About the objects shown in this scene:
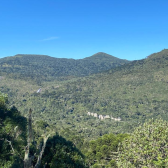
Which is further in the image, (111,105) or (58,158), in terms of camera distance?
(111,105)

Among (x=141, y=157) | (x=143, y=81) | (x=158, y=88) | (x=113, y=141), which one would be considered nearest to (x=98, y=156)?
(x=113, y=141)

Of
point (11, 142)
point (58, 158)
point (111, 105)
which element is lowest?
point (111, 105)

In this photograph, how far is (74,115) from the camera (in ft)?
559

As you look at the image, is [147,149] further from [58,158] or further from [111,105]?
[111,105]

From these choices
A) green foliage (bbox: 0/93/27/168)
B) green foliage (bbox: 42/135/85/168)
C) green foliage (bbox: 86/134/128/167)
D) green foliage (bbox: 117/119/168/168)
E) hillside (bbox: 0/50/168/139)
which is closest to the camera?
green foliage (bbox: 0/93/27/168)

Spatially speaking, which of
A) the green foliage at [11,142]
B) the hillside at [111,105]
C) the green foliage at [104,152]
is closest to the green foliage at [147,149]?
the green foliage at [11,142]

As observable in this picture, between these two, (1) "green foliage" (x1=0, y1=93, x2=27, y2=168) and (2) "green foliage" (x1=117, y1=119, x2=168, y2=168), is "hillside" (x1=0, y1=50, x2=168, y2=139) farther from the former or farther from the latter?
(2) "green foliage" (x1=117, y1=119, x2=168, y2=168)

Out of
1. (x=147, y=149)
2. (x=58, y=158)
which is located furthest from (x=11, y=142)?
(x=147, y=149)

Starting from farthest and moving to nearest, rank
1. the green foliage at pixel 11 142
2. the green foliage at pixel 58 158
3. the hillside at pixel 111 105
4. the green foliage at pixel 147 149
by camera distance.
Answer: the hillside at pixel 111 105 < the green foliage at pixel 147 149 < the green foliage at pixel 58 158 < the green foliage at pixel 11 142

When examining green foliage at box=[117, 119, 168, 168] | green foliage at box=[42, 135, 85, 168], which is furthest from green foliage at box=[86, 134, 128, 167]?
green foliage at box=[42, 135, 85, 168]

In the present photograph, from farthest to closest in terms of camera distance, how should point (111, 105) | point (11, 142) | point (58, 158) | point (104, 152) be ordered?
point (111, 105), point (104, 152), point (11, 142), point (58, 158)

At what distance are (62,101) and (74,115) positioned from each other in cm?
3104

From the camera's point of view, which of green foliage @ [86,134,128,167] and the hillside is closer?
green foliage @ [86,134,128,167]

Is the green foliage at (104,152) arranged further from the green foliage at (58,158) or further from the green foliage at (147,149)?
the green foliage at (58,158)
